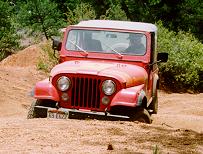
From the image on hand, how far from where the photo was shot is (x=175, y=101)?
17.4 meters

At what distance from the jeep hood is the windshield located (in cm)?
37

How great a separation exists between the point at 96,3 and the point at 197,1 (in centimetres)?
672

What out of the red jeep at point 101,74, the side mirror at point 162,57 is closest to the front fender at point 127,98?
the red jeep at point 101,74

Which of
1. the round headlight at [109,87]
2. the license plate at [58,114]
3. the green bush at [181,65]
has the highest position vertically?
the round headlight at [109,87]

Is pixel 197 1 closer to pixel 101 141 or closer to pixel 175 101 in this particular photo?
pixel 175 101

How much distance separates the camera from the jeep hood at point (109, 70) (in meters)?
9.18

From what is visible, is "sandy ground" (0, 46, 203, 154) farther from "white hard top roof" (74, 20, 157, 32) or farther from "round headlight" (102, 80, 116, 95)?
"white hard top roof" (74, 20, 157, 32)

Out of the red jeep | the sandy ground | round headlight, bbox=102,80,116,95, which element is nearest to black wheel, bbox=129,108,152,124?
the red jeep

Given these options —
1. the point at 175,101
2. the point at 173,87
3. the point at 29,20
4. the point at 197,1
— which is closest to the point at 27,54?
the point at 29,20

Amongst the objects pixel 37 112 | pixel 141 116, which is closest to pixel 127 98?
pixel 141 116

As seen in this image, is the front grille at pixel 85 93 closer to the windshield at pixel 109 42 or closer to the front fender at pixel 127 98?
the front fender at pixel 127 98

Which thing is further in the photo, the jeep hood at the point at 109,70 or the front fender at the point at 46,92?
the front fender at the point at 46,92

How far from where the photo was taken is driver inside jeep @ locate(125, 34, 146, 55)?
10359 mm

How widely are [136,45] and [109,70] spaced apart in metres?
1.27
